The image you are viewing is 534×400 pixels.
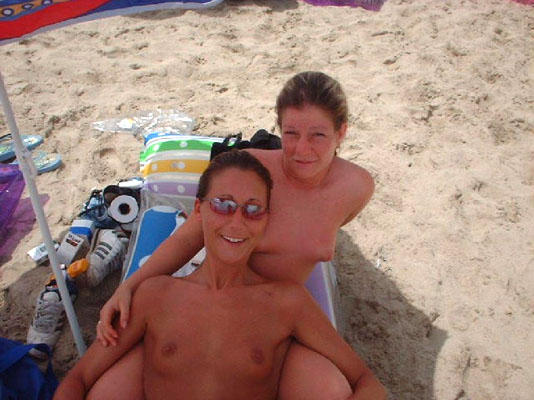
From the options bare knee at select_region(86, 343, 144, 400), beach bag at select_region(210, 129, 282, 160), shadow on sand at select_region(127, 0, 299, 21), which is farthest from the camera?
→ shadow on sand at select_region(127, 0, 299, 21)

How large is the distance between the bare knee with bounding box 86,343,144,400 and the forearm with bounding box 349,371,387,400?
30.9 inches

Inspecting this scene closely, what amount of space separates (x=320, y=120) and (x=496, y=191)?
2.00 meters

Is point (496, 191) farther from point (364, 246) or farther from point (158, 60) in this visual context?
point (158, 60)

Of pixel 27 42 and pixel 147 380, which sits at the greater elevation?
A: pixel 27 42

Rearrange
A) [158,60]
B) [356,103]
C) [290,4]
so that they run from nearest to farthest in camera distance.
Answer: [356,103] < [158,60] < [290,4]

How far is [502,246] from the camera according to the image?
116 inches

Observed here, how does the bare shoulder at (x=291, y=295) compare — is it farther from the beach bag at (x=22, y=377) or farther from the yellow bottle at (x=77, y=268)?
the yellow bottle at (x=77, y=268)

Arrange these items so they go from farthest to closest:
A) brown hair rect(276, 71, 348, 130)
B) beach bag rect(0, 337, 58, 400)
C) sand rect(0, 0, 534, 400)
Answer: sand rect(0, 0, 534, 400)
beach bag rect(0, 337, 58, 400)
brown hair rect(276, 71, 348, 130)

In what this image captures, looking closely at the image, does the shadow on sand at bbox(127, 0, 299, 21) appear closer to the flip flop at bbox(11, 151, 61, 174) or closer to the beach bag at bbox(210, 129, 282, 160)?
the flip flop at bbox(11, 151, 61, 174)

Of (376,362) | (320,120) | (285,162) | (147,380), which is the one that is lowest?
(376,362)

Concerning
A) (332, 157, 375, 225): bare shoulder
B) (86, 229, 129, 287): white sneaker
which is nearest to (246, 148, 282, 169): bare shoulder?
(332, 157, 375, 225): bare shoulder

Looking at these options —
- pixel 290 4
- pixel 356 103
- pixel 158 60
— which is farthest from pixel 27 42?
pixel 356 103

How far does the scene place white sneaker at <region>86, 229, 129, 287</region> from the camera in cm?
259

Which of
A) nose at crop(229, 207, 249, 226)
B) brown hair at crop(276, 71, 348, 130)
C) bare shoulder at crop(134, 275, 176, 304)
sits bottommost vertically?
bare shoulder at crop(134, 275, 176, 304)
